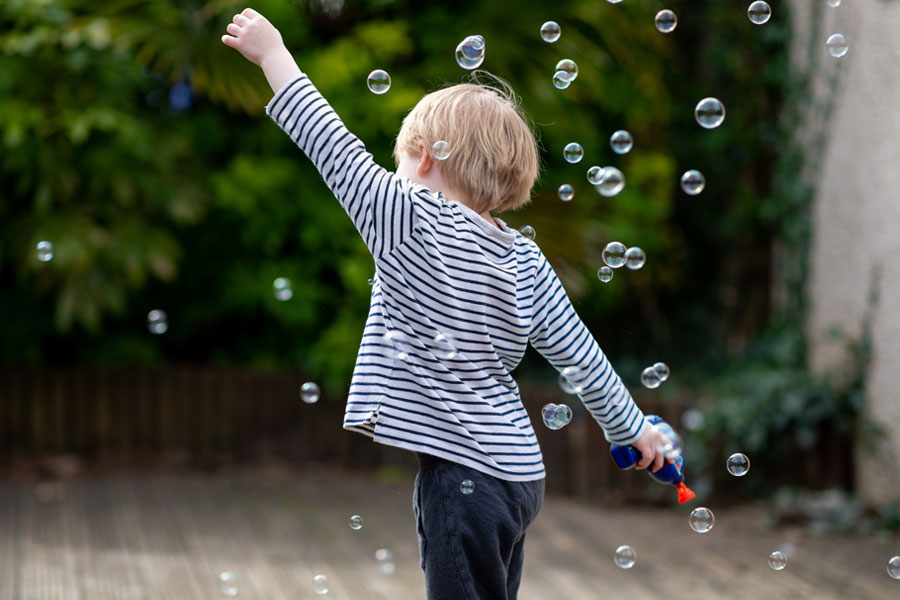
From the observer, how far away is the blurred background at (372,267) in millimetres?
4750

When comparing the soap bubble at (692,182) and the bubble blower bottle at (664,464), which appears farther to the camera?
the soap bubble at (692,182)

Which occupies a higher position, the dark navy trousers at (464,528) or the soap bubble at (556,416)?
the soap bubble at (556,416)

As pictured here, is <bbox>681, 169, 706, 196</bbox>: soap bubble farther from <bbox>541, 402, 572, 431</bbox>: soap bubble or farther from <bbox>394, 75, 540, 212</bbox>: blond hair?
<bbox>394, 75, 540, 212</bbox>: blond hair

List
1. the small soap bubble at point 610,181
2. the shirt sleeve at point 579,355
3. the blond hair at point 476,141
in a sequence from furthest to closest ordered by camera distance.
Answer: the small soap bubble at point 610,181 → the shirt sleeve at point 579,355 → the blond hair at point 476,141

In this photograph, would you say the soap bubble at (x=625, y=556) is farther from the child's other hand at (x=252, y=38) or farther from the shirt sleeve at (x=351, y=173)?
the child's other hand at (x=252, y=38)

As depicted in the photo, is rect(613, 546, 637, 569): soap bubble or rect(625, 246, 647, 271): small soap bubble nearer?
rect(613, 546, 637, 569): soap bubble

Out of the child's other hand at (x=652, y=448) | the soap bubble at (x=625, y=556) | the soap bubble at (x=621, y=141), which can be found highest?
the soap bubble at (x=621, y=141)

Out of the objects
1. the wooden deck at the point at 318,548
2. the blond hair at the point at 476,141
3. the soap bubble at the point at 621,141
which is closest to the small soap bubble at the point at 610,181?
the soap bubble at the point at 621,141

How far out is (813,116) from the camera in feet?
18.0

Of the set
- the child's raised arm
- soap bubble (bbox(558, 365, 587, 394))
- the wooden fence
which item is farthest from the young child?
the wooden fence

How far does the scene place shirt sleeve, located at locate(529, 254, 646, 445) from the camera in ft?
6.97

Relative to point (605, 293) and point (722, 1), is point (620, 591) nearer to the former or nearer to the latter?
point (605, 293)

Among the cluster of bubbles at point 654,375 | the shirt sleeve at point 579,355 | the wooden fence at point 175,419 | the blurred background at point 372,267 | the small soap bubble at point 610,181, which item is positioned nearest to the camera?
the shirt sleeve at point 579,355

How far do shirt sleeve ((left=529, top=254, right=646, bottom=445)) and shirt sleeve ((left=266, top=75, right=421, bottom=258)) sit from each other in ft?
1.17
